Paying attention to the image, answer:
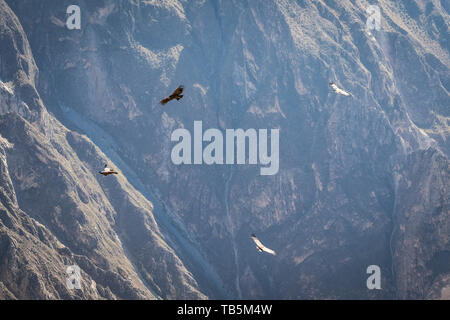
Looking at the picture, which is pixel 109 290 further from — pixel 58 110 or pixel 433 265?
pixel 433 265

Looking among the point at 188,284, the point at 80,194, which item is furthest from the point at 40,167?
the point at 188,284

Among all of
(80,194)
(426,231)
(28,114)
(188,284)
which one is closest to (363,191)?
(426,231)

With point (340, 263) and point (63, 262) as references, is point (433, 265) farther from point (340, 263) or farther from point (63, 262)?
point (63, 262)

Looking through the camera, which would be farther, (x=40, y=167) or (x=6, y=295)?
(x=40, y=167)

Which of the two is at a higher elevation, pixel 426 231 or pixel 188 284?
pixel 426 231

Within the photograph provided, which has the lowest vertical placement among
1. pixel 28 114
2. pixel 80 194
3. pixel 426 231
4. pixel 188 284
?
pixel 188 284

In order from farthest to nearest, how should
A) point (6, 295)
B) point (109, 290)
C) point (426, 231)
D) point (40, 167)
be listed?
1. point (426, 231)
2. point (40, 167)
3. point (109, 290)
4. point (6, 295)

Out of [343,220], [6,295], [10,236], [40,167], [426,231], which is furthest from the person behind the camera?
[343,220]

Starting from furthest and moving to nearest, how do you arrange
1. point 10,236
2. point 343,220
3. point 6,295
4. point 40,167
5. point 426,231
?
1. point 343,220
2. point 426,231
3. point 40,167
4. point 10,236
5. point 6,295
